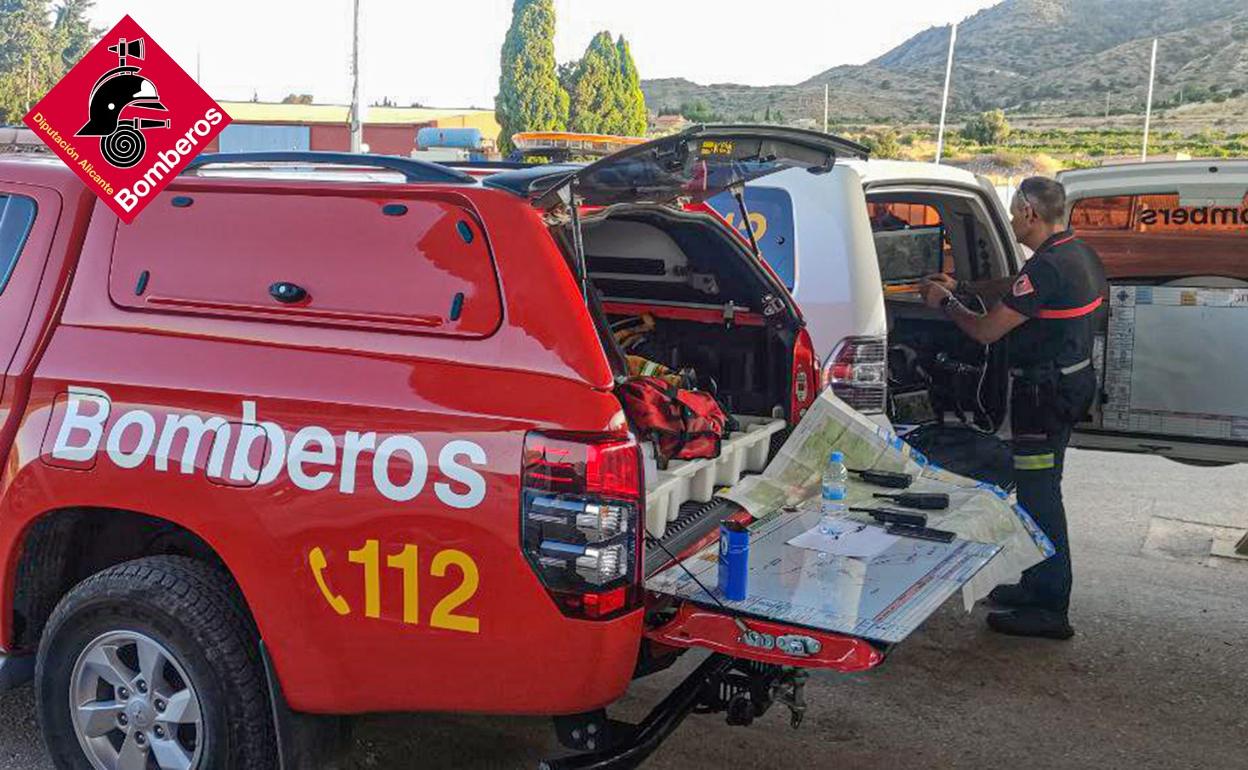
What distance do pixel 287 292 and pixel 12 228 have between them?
1.10 m

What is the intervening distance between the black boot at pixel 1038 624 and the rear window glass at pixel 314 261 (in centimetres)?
326

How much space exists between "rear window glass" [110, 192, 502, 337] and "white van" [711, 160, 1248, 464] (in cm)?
260

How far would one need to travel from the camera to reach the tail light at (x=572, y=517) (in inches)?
116

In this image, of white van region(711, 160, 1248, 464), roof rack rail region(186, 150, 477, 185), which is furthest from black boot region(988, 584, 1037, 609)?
roof rack rail region(186, 150, 477, 185)

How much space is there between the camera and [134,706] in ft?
11.5

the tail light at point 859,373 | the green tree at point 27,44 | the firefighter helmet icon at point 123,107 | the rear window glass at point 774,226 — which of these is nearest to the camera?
the firefighter helmet icon at point 123,107

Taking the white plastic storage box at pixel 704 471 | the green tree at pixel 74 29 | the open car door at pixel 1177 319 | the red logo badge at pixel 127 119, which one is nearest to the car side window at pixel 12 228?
the red logo badge at pixel 127 119

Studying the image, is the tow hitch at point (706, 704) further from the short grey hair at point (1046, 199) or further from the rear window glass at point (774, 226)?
the short grey hair at point (1046, 199)

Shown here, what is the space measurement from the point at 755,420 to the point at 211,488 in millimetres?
2083

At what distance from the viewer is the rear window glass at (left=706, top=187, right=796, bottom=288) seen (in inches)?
229

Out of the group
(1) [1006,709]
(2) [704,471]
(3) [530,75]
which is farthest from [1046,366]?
(3) [530,75]

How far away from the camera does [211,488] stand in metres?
3.24

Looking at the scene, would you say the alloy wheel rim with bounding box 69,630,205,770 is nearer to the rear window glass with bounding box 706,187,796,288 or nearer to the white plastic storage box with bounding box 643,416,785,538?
the white plastic storage box with bounding box 643,416,785,538

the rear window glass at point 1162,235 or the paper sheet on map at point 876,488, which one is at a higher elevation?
the rear window glass at point 1162,235
